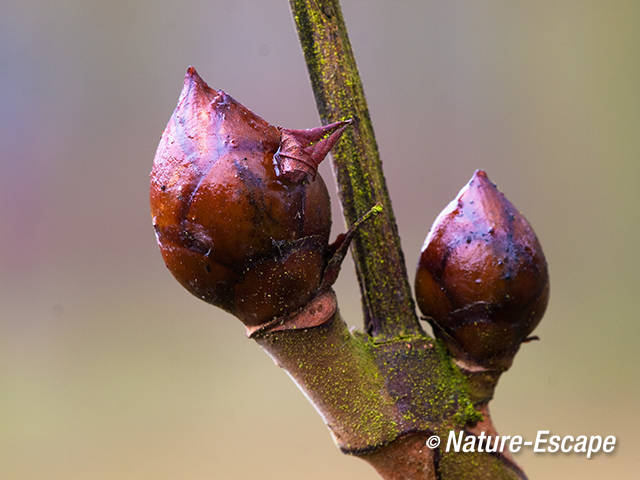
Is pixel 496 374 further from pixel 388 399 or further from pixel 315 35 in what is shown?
pixel 315 35

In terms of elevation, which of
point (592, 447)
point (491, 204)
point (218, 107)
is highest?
point (218, 107)

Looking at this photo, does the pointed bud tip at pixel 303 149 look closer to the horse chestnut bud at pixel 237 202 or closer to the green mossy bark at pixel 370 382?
the horse chestnut bud at pixel 237 202

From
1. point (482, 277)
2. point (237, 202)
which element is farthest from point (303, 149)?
point (482, 277)

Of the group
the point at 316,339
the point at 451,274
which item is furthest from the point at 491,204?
the point at 316,339

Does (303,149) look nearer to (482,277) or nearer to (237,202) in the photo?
(237,202)

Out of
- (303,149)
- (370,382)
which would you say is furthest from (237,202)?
(370,382)

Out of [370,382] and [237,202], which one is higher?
[237,202]
